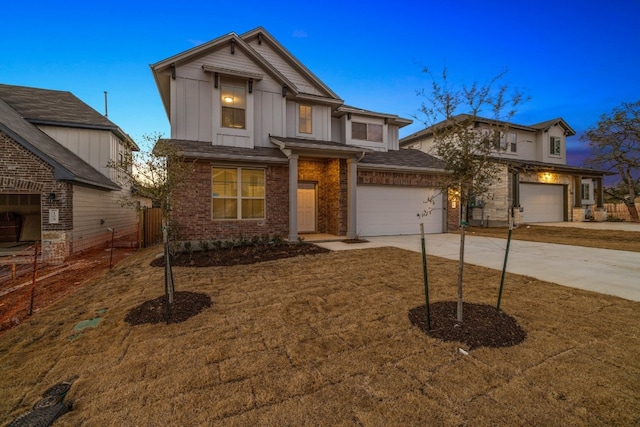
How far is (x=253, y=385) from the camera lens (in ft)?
8.06

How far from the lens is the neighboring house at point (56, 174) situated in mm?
8523

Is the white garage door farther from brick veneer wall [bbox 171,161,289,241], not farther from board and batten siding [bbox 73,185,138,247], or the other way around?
board and batten siding [bbox 73,185,138,247]

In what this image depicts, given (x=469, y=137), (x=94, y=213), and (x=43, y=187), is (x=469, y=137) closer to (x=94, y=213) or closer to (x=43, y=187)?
(x=43, y=187)

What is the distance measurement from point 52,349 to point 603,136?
100ft

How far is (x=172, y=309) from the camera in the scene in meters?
4.19

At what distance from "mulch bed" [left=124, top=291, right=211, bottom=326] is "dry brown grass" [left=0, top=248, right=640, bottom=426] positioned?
0.16m

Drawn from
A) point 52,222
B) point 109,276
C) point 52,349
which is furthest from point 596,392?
point 52,222

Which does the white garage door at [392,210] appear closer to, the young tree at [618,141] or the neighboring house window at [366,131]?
the neighboring house window at [366,131]

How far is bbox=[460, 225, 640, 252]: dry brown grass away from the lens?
10179 mm

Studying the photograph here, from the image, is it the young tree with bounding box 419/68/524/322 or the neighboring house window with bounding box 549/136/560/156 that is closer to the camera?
the young tree with bounding box 419/68/524/322

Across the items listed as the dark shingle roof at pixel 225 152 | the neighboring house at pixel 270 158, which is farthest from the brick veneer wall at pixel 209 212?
the dark shingle roof at pixel 225 152

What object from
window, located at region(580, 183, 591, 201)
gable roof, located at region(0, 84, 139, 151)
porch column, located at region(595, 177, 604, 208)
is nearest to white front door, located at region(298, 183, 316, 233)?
gable roof, located at region(0, 84, 139, 151)

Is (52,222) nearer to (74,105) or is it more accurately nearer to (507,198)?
(74,105)

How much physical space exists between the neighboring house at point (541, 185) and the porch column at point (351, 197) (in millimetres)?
9505
